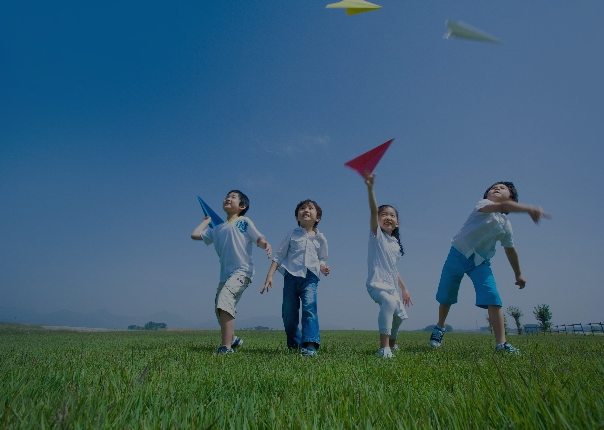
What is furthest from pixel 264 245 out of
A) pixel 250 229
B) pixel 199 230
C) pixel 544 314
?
pixel 544 314

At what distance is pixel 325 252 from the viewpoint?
20.7 feet

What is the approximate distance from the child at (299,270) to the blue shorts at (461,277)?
1.91m

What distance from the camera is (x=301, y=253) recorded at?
20.1 feet

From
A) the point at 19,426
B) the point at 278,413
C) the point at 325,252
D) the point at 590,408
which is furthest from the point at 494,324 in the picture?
the point at 19,426

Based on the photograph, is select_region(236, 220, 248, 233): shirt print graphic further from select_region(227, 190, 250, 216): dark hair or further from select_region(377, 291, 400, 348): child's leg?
select_region(377, 291, 400, 348): child's leg

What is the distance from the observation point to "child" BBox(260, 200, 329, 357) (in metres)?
5.92

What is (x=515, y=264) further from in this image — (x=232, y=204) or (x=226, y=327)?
(x=232, y=204)

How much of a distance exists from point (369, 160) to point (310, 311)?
93.1 inches

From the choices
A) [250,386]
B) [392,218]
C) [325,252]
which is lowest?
[250,386]

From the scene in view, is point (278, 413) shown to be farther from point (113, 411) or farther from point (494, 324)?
point (494, 324)

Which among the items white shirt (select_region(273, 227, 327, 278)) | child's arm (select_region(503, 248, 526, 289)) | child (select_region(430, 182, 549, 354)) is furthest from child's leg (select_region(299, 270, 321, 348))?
child's arm (select_region(503, 248, 526, 289))

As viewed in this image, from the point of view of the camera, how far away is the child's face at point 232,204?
21.2ft

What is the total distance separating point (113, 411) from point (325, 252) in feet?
15.8

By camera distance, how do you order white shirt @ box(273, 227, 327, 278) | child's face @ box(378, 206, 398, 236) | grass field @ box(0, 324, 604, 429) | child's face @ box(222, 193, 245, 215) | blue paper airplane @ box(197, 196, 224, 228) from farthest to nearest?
blue paper airplane @ box(197, 196, 224, 228) → child's face @ box(222, 193, 245, 215) → child's face @ box(378, 206, 398, 236) → white shirt @ box(273, 227, 327, 278) → grass field @ box(0, 324, 604, 429)
